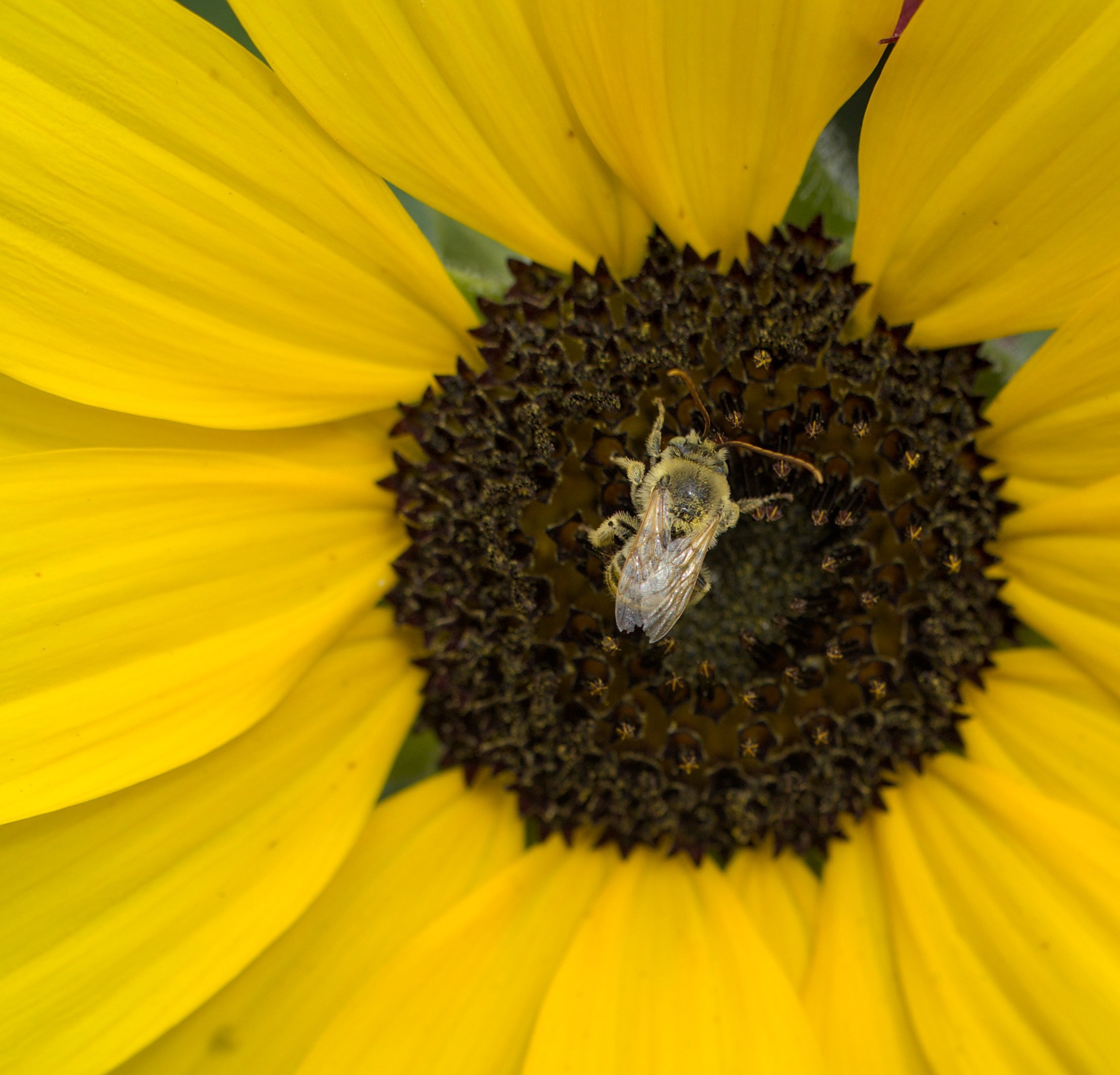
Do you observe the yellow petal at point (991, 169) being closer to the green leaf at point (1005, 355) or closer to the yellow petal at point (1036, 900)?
the green leaf at point (1005, 355)

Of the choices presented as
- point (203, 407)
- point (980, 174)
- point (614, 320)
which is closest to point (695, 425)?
point (614, 320)

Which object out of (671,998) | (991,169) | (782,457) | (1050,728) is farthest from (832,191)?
(671,998)

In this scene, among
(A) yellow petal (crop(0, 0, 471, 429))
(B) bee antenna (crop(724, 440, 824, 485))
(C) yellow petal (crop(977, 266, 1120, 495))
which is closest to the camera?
(A) yellow petal (crop(0, 0, 471, 429))

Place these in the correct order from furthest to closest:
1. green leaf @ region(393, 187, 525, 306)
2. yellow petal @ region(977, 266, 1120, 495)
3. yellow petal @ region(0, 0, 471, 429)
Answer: green leaf @ region(393, 187, 525, 306)
yellow petal @ region(977, 266, 1120, 495)
yellow petal @ region(0, 0, 471, 429)

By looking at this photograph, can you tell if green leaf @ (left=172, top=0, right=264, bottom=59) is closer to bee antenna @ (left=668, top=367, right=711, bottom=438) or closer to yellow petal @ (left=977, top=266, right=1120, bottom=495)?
bee antenna @ (left=668, top=367, right=711, bottom=438)

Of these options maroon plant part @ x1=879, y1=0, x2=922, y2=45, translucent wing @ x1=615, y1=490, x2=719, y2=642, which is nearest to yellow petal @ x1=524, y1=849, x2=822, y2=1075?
translucent wing @ x1=615, y1=490, x2=719, y2=642

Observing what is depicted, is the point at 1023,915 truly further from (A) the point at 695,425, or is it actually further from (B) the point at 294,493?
(B) the point at 294,493
